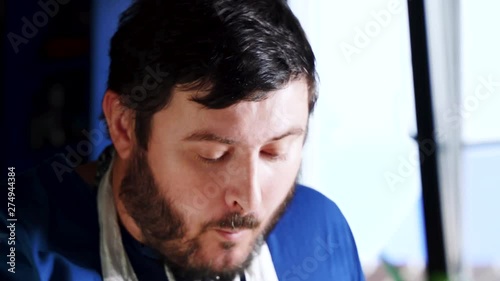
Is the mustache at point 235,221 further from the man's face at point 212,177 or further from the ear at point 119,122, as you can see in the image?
the ear at point 119,122

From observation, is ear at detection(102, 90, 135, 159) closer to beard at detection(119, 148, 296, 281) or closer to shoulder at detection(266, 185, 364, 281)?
beard at detection(119, 148, 296, 281)

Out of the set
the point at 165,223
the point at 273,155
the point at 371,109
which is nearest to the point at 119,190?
the point at 165,223

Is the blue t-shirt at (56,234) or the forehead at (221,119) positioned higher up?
the forehead at (221,119)

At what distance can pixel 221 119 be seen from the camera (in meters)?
0.69

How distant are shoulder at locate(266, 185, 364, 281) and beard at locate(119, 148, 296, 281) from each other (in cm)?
5

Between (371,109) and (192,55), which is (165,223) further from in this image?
(371,109)

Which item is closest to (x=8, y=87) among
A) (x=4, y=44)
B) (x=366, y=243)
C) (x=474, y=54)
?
(x=4, y=44)

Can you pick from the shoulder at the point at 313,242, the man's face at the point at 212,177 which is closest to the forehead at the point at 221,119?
the man's face at the point at 212,177

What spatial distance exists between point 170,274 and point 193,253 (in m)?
0.03

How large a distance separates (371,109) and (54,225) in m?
0.39

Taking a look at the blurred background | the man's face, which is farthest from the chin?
the blurred background

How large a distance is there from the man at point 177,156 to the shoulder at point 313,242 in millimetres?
49

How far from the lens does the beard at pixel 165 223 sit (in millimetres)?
710

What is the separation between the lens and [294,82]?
0.73 m
